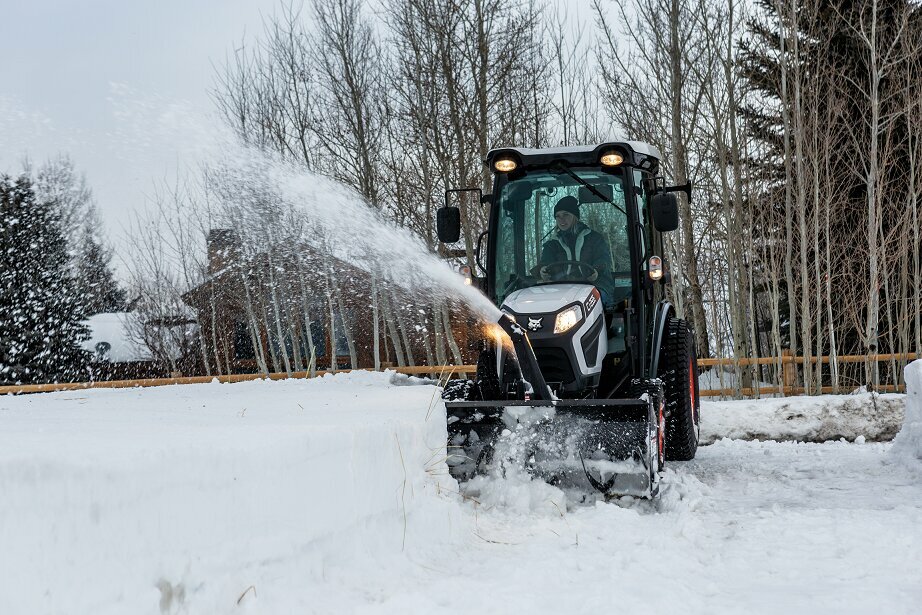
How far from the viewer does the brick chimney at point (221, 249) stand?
20.6 m

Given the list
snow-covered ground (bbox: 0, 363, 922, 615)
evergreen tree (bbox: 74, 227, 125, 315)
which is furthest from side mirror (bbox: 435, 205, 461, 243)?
evergreen tree (bbox: 74, 227, 125, 315)

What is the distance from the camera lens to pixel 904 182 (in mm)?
13586

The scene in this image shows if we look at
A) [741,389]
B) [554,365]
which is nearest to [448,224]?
[554,365]

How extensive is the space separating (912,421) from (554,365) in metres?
3.01

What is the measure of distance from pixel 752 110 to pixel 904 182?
2.87 meters

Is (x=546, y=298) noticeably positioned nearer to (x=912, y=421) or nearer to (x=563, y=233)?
(x=563, y=233)

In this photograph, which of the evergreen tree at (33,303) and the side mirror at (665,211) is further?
the evergreen tree at (33,303)

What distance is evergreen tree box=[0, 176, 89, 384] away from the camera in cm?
2172

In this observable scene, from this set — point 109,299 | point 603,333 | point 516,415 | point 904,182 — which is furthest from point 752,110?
point 109,299

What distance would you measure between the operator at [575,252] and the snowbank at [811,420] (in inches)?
132

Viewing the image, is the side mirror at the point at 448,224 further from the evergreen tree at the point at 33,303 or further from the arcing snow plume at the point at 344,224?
the evergreen tree at the point at 33,303

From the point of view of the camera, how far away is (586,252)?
518cm

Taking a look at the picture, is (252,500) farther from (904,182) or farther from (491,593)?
(904,182)

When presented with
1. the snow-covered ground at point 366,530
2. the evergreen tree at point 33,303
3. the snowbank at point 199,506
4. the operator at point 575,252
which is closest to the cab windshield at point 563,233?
the operator at point 575,252
